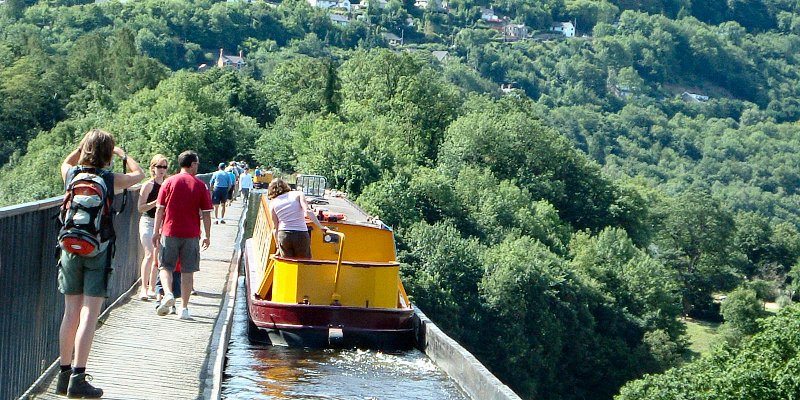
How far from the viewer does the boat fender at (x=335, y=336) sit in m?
17.8

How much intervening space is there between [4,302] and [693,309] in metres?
104

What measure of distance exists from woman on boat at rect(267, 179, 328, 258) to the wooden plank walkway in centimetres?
138

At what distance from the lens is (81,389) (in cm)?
980

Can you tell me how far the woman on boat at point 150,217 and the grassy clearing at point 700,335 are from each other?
65.5 metres

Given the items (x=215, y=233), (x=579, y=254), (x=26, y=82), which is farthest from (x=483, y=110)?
(x=215, y=233)

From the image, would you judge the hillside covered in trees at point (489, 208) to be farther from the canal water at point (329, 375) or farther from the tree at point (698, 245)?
the canal water at point (329, 375)

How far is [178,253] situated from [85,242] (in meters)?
5.41

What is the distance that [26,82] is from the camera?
402 feet

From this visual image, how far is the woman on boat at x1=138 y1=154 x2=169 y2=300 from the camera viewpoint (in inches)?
613

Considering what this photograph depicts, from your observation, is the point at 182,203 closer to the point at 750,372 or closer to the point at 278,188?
the point at 278,188

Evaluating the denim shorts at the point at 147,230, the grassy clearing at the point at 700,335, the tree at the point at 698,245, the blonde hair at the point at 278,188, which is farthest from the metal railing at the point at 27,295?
the tree at the point at 698,245

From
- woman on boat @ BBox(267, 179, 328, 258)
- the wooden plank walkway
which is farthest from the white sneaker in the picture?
woman on boat @ BBox(267, 179, 328, 258)

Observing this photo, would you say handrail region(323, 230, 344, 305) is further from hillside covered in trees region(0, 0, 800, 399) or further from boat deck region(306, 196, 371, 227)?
hillside covered in trees region(0, 0, 800, 399)

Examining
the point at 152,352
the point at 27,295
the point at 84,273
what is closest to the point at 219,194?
the point at 152,352
